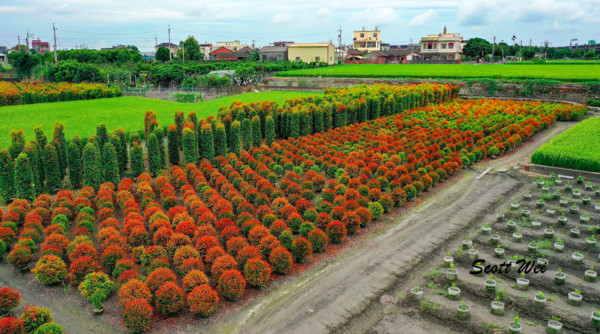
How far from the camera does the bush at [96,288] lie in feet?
25.6

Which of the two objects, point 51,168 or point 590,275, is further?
point 51,168

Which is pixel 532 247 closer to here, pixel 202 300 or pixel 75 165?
pixel 202 300

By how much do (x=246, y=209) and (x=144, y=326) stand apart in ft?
15.6

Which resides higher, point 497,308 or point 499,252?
point 499,252

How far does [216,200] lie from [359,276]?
4.96 meters

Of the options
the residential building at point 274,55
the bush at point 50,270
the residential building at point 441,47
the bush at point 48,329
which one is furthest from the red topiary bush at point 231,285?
the residential building at point 441,47

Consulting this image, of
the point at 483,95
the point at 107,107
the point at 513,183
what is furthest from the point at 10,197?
the point at 483,95

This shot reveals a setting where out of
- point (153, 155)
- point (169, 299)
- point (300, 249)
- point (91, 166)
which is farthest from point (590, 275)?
point (91, 166)

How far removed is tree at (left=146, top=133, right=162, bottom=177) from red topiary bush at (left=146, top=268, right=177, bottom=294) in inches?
322

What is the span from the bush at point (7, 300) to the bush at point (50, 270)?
91 centimetres

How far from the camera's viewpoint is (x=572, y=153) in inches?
617

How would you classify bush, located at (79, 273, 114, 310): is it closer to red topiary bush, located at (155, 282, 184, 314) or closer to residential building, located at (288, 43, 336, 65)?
red topiary bush, located at (155, 282, 184, 314)

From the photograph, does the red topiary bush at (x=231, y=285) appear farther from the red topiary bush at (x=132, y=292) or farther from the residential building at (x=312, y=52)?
the residential building at (x=312, y=52)

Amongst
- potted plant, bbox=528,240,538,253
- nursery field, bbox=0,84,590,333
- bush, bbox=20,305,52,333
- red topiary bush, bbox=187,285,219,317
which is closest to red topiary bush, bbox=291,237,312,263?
nursery field, bbox=0,84,590,333
